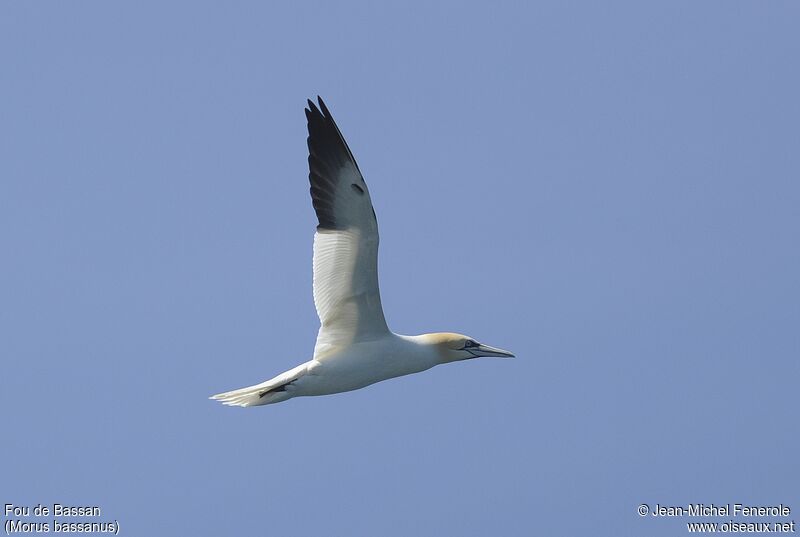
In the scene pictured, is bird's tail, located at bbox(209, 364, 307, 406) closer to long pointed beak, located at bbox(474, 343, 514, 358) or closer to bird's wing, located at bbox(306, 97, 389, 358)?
bird's wing, located at bbox(306, 97, 389, 358)

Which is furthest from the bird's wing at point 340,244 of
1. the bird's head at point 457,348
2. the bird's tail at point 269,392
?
the bird's head at point 457,348

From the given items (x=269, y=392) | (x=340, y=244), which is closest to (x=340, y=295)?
(x=340, y=244)

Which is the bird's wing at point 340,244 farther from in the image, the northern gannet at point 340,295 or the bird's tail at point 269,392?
the bird's tail at point 269,392

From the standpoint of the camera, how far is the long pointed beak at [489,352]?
16656 mm

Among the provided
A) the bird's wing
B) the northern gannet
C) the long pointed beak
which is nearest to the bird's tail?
the northern gannet

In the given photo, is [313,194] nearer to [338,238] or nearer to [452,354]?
[338,238]

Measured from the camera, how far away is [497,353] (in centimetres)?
1672

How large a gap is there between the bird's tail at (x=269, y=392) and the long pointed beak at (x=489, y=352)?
2.44 m

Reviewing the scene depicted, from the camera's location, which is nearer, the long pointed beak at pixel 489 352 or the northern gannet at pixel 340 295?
the northern gannet at pixel 340 295

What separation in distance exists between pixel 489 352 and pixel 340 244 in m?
2.54

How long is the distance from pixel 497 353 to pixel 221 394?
3.43 meters

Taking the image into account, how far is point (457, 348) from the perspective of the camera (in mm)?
16453

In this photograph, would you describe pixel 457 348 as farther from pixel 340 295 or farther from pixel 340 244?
pixel 340 244

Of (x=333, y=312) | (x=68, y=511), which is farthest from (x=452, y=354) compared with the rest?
(x=68, y=511)
